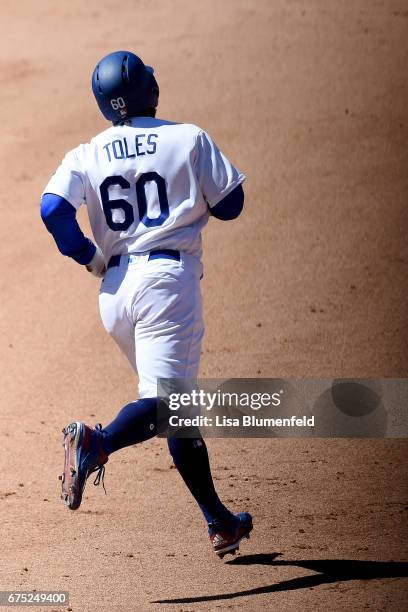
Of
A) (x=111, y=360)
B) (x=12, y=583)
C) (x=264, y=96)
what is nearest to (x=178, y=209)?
(x=12, y=583)

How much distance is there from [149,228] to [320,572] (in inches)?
62.2

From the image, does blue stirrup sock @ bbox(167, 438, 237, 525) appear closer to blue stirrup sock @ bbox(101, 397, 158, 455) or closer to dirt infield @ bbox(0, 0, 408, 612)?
blue stirrup sock @ bbox(101, 397, 158, 455)

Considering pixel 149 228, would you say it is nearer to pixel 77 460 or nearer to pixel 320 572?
pixel 77 460

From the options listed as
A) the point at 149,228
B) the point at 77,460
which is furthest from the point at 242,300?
the point at 77,460

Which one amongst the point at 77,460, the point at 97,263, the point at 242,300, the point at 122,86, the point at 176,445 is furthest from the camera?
the point at 242,300

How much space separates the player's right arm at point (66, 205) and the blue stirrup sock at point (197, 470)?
90 cm

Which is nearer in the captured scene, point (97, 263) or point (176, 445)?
point (176, 445)

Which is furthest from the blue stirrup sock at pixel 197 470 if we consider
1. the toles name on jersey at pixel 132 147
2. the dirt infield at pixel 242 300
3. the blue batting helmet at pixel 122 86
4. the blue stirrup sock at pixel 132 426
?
the blue batting helmet at pixel 122 86

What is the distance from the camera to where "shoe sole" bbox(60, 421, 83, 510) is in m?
4.51

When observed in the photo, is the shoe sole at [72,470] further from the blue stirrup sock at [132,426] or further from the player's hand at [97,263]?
the player's hand at [97,263]

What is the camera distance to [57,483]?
6.28 m

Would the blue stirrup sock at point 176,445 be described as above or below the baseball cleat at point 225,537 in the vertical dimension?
above

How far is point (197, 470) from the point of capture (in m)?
4.83

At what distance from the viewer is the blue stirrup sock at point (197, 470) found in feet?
15.7
